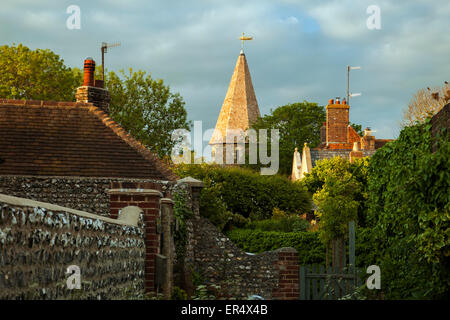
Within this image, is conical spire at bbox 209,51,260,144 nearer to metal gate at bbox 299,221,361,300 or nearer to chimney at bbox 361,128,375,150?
chimney at bbox 361,128,375,150

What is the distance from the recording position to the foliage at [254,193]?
29.0 meters

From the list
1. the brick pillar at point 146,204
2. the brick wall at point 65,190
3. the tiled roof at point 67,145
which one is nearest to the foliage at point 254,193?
the tiled roof at point 67,145

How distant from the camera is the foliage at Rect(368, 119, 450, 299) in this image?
7.05m

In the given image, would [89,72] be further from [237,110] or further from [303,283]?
[237,110]

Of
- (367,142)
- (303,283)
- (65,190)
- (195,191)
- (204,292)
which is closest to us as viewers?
(204,292)

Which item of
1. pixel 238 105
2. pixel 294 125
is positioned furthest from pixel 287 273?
pixel 238 105

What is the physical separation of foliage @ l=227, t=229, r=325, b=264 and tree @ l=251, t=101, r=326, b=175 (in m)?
33.1

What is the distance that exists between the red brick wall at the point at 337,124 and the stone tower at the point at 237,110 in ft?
60.8

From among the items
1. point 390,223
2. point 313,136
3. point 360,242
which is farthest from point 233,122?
point 390,223

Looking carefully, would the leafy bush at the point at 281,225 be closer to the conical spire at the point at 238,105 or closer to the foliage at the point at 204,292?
the foliage at the point at 204,292

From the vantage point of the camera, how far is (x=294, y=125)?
54562 millimetres

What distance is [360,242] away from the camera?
1449 cm

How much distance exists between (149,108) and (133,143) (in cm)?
2423
